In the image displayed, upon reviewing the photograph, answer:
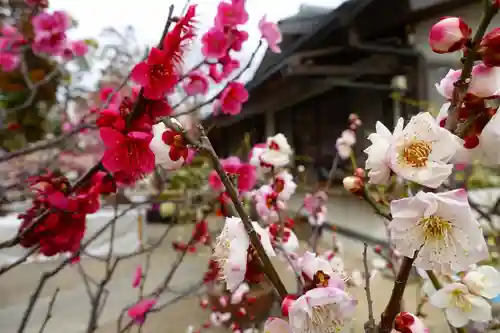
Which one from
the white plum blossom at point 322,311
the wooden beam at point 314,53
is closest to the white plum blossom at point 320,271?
the white plum blossom at point 322,311

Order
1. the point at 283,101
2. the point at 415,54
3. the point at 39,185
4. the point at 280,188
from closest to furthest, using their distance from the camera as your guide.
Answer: the point at 39,185, the point at 280,188, the point at 415,54, the point at 283,101

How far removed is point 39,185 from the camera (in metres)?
0.49

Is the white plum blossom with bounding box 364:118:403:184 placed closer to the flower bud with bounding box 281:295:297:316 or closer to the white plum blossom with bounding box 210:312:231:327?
the flower bud with bounding box 281:295:297:316

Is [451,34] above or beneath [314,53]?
beneath

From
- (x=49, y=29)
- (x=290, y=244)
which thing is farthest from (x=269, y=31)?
(x=49, y=29)

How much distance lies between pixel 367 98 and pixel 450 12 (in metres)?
0.63

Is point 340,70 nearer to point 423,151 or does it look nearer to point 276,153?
point 276,153

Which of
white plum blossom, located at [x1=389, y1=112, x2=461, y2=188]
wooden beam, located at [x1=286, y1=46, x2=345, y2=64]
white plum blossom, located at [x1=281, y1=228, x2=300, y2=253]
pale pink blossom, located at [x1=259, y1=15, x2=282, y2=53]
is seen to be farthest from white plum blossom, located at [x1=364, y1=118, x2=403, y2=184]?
wooden beam, located at [x1=286, y1=46, x2=345, y2=64]

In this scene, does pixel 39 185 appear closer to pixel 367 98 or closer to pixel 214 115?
pixel 214 115

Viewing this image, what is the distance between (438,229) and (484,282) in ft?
0.54

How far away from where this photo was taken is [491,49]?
0.75 ft

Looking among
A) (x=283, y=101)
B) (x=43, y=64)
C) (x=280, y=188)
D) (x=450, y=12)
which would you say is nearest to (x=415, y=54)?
(x=450, y=12)

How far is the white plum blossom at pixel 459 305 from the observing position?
13.8 inches

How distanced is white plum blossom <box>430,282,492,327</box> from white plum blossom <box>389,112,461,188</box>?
171 mm
